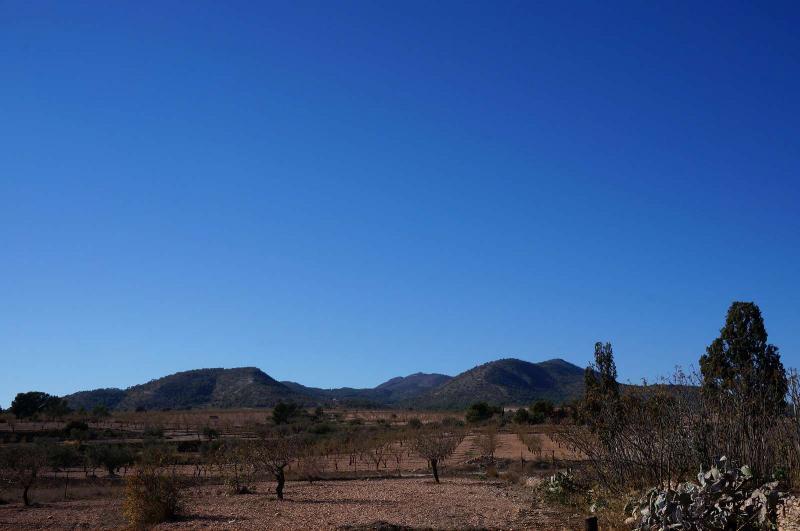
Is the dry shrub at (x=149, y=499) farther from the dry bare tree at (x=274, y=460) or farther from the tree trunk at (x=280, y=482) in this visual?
the dry bare tree at (x=274, y=460)

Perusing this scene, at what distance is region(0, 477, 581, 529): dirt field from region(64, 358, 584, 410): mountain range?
101270mm

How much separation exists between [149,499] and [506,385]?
13554cm

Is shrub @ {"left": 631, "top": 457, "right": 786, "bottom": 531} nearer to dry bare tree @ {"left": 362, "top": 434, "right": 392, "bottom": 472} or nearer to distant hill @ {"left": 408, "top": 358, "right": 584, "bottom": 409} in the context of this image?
dry bare tree @ {"left": 362, "top": 434, "right": 392, "bottom": 472}

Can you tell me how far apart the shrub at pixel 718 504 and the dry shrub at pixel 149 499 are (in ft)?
53.7

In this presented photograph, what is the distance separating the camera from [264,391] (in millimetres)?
145500

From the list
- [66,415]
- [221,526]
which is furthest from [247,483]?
[66,415]

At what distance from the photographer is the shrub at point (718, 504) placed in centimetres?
1330

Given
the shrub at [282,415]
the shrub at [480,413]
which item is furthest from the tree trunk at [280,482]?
the shrub at [480,413]

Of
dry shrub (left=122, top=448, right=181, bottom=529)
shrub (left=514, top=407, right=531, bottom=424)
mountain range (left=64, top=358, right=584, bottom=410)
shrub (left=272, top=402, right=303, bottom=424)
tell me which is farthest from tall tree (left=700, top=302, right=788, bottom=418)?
mountain range (left=64, top=358, right=584, bottom=410)

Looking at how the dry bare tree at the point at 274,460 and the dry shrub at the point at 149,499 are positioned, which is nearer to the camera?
the dry shrub at the point at 149,499

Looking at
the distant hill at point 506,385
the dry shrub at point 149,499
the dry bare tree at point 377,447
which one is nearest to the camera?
the dry shrub at point 149,499

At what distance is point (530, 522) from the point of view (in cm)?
2122

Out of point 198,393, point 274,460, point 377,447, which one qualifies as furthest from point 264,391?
point 274,460

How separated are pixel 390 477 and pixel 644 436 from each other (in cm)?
2306
